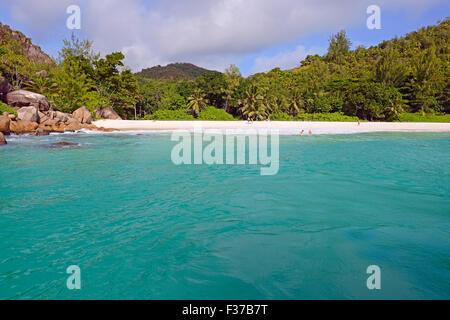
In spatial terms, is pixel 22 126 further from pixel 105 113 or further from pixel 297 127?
pixel 297 127

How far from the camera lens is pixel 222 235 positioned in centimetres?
476

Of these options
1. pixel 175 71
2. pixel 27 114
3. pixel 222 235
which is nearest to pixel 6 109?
pixel 27 114

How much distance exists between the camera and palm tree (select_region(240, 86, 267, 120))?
41.4m

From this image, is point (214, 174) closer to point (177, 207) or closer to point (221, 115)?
point (177, 207)

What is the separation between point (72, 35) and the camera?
136 feet

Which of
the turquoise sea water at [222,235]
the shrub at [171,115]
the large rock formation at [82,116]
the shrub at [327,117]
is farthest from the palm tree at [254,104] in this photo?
the turquoise sea water at [222,235]

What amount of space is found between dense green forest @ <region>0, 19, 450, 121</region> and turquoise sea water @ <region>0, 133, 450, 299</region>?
3311 cm

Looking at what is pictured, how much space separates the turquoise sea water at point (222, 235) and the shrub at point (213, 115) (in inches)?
1339

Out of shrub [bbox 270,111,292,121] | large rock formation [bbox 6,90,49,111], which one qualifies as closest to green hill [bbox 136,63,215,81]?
shrub [bbox 270,111,292,121]

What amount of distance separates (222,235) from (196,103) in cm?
4036

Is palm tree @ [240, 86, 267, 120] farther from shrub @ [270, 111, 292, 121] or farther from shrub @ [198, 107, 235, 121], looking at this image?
shrub @ [198, 107, 235, 121]

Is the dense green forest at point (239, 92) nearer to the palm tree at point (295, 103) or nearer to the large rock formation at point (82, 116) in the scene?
the palm tree at point (295, 103)
